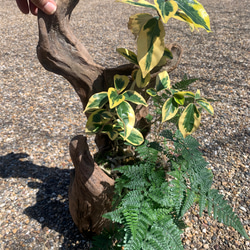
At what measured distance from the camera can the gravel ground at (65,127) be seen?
1.46 meters

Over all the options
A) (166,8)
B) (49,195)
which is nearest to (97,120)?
(166,8)

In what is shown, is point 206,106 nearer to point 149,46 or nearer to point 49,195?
point 149,46

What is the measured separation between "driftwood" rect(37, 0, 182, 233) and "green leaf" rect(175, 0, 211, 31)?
38cm

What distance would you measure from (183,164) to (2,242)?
3.60 ft

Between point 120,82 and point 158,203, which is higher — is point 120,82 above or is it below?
above

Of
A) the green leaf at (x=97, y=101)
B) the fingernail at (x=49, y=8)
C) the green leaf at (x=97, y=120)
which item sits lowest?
the green leaf at (x=97, y=120)

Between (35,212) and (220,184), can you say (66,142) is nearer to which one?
(35,212)

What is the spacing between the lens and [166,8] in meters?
0.80

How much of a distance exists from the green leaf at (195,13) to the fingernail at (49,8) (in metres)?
0.52

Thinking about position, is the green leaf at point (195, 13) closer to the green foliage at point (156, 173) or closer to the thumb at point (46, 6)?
the green foliage at point (156, 173)

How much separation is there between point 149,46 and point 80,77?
17.9 inches

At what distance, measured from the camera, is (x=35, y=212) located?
1.52m

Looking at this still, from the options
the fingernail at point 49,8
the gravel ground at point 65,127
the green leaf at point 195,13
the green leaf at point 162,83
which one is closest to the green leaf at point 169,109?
the green leaf at point 162,83

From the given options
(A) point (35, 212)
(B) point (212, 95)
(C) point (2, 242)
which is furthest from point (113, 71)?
(B) point (212, 95)
